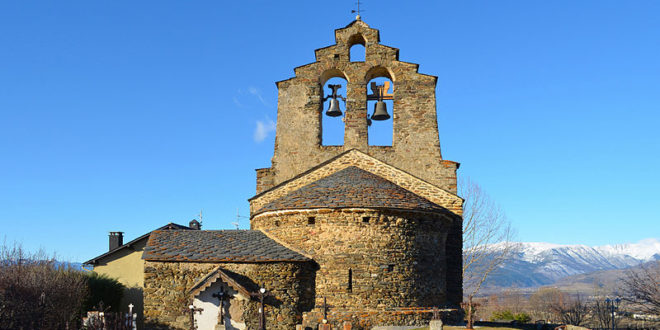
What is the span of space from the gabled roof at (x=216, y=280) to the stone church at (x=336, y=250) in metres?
0.03

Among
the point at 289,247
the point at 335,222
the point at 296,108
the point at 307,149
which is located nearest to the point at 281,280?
the point at 289,247

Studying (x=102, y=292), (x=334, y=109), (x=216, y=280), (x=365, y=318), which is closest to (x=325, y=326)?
→ (x=365, y=318)

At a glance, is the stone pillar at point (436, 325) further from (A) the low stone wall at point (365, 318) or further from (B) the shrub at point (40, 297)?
(B) the shrub at point (40, 297)

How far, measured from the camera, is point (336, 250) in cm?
Result: 1631

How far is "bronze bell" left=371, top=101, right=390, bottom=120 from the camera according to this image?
19875 mm

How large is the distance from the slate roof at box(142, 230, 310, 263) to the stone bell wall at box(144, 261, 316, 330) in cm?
17

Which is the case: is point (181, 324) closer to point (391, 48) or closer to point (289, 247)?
point (289, 247)

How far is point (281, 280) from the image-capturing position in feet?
52.6

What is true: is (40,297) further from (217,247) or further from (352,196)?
(352,196)

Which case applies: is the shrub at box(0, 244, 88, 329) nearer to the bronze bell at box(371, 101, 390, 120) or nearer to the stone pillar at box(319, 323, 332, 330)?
the stone pillar at box(319, 323, 332, 330)

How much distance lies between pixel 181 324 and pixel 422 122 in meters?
9.87

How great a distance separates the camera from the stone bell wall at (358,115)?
63.9ft

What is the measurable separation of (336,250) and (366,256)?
33.4 inches

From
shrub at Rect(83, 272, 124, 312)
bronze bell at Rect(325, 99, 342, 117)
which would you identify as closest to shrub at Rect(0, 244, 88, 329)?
shrub at Rect(83, 272, 124, 312)
